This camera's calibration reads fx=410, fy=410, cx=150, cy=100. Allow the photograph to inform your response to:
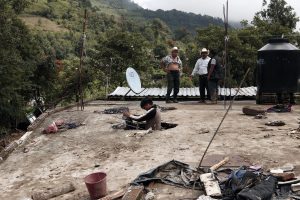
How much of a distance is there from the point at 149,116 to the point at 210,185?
375cm

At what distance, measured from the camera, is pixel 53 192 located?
17.4ft

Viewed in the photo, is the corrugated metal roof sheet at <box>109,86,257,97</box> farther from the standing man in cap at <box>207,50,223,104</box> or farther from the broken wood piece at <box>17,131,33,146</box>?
the broken wood piece at <box>17,131,33,146</box>

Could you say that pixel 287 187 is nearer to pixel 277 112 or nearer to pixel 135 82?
pixel 277 112

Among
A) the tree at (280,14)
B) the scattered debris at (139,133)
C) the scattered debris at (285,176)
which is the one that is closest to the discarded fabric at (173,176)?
the scattered debris at (285,176)

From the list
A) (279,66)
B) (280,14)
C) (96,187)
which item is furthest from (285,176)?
(280,14)

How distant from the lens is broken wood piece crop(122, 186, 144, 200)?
466 cm

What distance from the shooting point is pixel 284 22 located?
2834 centimetres

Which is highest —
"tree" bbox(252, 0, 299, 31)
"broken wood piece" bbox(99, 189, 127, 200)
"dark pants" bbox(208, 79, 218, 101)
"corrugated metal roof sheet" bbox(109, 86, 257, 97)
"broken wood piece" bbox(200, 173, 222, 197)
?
"tree" bbox(252, 0, 299, 31)

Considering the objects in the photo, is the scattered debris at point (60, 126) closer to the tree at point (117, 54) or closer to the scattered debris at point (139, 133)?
the scattered debris at point (139, 133)

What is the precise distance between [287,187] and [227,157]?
150cm

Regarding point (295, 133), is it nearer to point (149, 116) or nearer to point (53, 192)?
point (149, 116)

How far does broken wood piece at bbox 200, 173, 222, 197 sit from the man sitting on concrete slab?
10.8 feet

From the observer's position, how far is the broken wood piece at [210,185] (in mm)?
4695

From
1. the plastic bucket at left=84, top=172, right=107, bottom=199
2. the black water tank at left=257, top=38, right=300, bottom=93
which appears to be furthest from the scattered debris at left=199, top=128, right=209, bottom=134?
the black water tank at left=257, top=38, right=300, bottom=93
